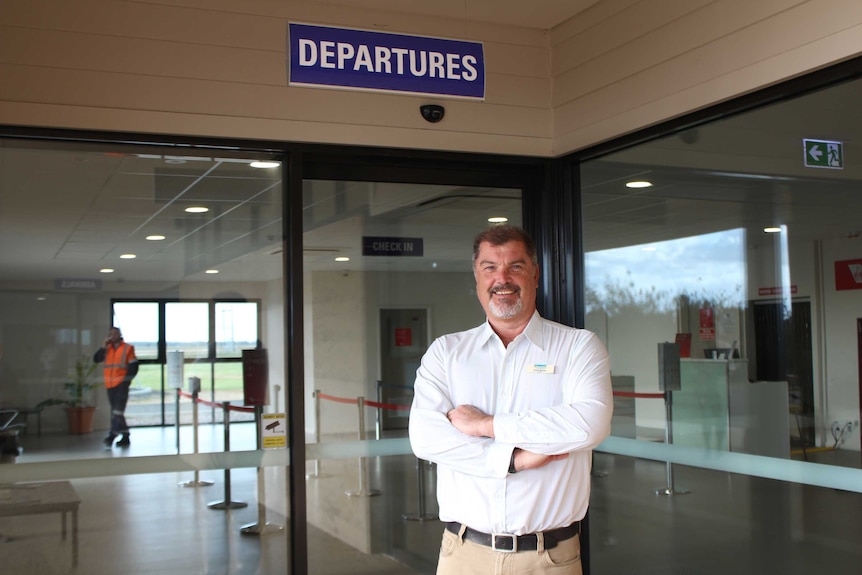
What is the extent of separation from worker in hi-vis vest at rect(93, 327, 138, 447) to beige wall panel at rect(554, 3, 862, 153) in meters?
2.54

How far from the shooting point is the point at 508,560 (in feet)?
9.00

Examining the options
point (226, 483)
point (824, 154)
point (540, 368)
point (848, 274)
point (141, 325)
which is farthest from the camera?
point (226, 483)

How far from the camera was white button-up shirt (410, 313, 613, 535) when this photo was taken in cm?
273

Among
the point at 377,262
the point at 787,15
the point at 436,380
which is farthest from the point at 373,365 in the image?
the point at 787,15

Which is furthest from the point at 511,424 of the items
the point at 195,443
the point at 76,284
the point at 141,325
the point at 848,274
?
the point at 76,284

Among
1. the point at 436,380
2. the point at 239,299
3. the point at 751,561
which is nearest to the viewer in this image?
the point at 436,380

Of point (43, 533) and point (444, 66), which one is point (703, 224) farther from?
point (43, 533)

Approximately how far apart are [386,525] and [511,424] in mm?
2299

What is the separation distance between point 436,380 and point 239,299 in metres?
1.76

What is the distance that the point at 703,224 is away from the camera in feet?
13.4

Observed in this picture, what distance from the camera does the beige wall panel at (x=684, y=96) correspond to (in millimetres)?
3283

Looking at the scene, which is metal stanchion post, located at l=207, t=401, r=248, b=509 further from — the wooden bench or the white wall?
the wooden bench

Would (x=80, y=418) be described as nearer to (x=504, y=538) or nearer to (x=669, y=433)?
(x=504, y=538)

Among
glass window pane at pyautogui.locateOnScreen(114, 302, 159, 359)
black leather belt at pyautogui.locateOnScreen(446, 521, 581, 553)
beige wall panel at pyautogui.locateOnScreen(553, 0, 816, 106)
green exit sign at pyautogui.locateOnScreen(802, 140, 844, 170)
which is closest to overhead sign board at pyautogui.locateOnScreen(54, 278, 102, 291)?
glass window pane at pyautogui.locateOnScreen(114, 302, 159, 359)
